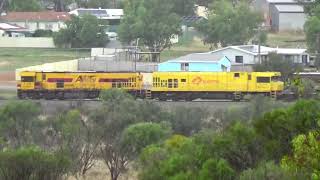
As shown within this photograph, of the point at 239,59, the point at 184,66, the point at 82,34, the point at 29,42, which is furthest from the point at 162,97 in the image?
the point at 29,42

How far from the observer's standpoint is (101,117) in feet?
109

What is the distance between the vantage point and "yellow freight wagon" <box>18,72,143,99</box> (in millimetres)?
51469

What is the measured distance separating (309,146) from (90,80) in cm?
3766

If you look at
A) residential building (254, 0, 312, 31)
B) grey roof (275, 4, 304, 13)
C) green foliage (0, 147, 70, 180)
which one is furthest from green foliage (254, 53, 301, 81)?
green foliage (0, 147, 70, 180)

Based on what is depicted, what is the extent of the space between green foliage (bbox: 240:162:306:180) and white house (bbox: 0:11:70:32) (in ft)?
264

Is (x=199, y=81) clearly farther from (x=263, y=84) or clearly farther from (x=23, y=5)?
(x=23, y=5)

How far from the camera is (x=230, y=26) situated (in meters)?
79.2

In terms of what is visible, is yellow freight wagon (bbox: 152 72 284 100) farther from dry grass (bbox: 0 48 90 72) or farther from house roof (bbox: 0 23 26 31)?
house roof (bbox: 0 23 26 31)

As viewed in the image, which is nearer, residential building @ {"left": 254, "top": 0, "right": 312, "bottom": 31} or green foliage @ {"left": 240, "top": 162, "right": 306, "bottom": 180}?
green foliage @ {"left": 240, "top": 162, "right": 306, "bottom": 180}

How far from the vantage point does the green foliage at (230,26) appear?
78.9m

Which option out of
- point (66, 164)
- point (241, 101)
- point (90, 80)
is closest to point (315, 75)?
point (241, 101)

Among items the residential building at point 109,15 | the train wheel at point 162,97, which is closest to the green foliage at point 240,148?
the train wheel at point 162,97

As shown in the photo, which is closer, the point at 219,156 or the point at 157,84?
the point at 219,156

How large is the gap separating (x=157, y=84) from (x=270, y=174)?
3618 centimetres
